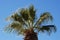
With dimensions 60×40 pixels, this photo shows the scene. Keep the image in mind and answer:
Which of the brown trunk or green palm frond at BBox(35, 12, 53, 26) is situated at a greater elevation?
green palm frond at BBox(35, 12, 53, 26)

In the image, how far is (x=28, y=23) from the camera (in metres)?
29.4

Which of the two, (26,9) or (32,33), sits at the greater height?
(26,9)

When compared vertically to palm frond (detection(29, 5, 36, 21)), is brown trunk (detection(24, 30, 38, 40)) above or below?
below

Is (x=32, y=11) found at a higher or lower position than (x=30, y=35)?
higher

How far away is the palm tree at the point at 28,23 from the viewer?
29.0 m

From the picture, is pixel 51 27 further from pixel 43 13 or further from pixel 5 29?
pixel 5 29

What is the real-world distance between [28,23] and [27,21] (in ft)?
1.02

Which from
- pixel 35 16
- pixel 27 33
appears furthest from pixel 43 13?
pixel 27 33

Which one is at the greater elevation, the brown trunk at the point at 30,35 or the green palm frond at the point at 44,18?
the green palm frond at the point at 44,18

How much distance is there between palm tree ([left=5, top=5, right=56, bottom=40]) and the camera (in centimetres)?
2898

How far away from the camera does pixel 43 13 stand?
A: 30078mm

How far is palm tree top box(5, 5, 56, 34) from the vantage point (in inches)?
1150

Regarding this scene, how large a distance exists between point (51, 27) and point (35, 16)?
196cm

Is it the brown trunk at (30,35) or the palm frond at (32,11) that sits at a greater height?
the palm frond at (32,11)
